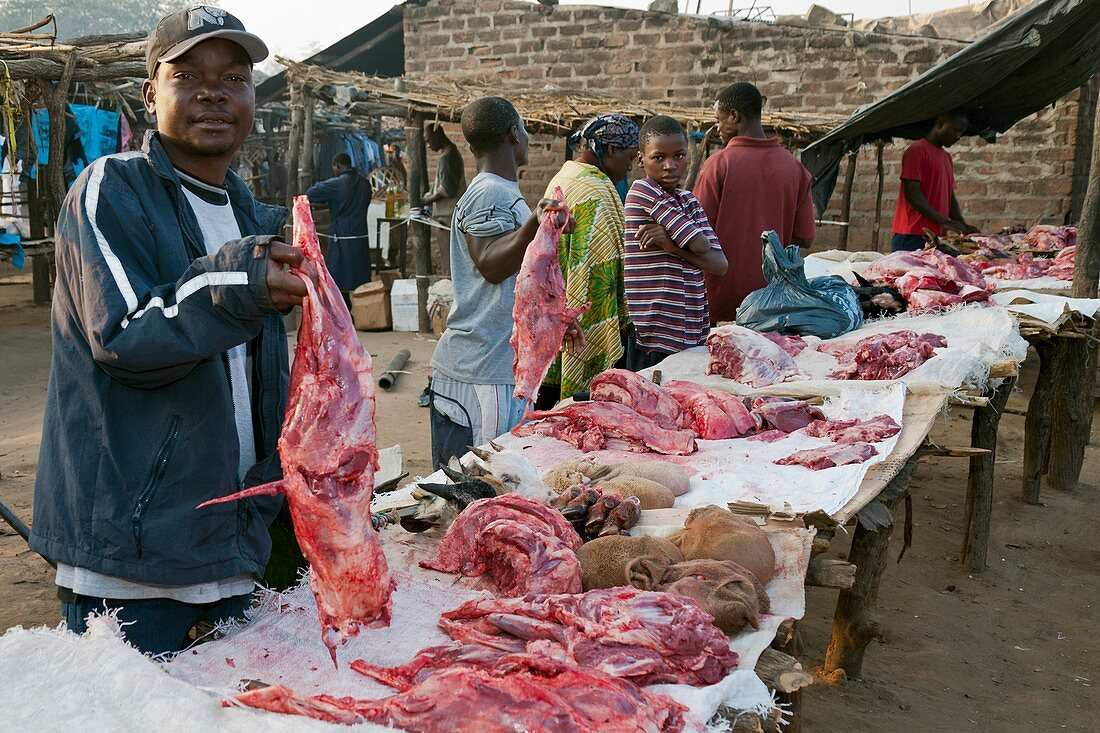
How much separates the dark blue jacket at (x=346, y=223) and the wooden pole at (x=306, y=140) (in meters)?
1.72

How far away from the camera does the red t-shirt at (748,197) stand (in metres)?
5.86

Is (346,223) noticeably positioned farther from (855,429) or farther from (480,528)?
(480,528)

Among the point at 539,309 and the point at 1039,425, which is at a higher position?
the point at 539,309

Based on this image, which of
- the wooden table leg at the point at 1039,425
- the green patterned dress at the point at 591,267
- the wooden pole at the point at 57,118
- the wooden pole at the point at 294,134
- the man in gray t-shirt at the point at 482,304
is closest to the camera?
the man in gray t-shirt at the point at 482,304

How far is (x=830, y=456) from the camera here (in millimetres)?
3574

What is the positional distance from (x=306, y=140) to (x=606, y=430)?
9.51 m

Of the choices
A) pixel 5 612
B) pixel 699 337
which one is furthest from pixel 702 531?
pixel 5 612

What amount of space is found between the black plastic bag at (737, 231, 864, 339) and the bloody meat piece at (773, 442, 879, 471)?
2.03 meters

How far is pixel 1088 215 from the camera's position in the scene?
653cm

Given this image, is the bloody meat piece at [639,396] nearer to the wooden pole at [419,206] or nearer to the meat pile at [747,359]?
the meat pile at [747,359]

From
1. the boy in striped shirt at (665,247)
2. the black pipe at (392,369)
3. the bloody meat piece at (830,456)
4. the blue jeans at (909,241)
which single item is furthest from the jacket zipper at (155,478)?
the blue jeans at (909,241)

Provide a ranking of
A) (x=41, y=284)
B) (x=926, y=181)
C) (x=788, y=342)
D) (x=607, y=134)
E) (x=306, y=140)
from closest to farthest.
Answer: (x=607, y=134) → (x=788, y=342) → (x=926, y=181) → (x=306, y=140) → (x=41, y=284)

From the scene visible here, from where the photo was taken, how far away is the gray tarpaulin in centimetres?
693

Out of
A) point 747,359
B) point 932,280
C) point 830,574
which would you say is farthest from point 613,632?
point 932,280
